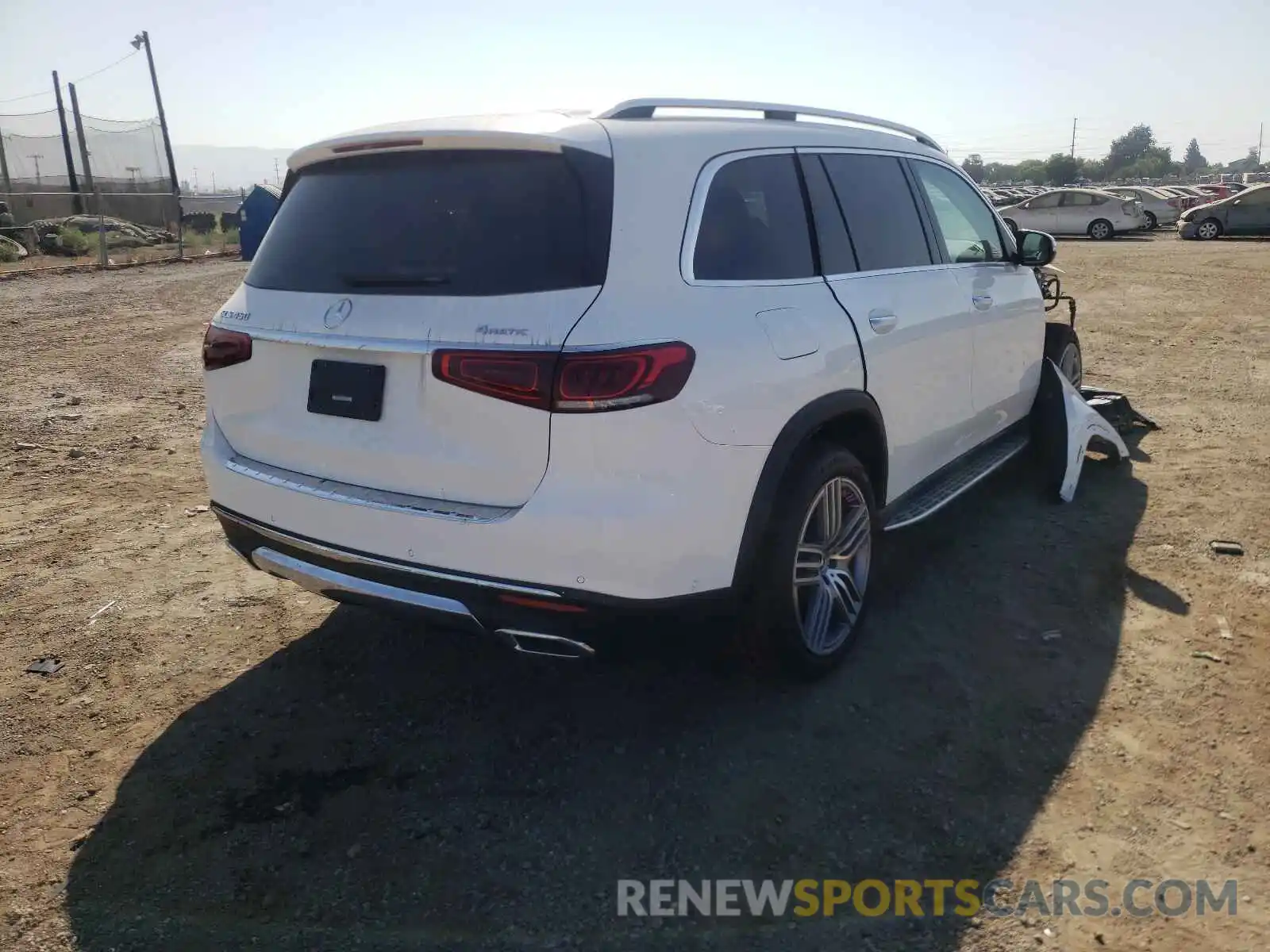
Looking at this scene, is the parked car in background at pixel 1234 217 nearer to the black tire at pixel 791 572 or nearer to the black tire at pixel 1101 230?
the black tire at pixel 1101 230

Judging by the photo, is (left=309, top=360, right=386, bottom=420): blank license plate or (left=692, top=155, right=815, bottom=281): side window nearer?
(left=309, top=360, right=386, bottom=420): blank license plate

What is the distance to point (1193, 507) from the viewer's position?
17.2 feet

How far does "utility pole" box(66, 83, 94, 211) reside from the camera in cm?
2568

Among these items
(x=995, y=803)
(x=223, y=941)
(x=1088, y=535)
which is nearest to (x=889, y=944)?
(x=995, y=803)

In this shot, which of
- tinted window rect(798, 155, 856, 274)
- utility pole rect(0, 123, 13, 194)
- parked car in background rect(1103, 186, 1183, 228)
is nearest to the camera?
tinted window rect(798, 155, 856, 274)

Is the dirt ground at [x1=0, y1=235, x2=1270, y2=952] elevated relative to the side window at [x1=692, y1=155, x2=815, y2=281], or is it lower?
lower

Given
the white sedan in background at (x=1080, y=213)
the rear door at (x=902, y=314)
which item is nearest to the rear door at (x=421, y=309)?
the rear door at (x=902, y=314)

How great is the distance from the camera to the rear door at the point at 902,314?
3.60 m

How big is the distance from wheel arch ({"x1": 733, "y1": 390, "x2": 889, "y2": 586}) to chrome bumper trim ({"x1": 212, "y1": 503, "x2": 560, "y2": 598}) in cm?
62

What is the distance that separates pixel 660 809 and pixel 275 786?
1.16 metres

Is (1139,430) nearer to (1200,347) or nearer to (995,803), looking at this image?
(1200,347)

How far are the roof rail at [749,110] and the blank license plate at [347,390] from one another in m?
1.03

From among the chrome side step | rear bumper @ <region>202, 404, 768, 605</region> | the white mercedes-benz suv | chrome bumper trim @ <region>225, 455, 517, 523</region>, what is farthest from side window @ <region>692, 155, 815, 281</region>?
the chrome side step

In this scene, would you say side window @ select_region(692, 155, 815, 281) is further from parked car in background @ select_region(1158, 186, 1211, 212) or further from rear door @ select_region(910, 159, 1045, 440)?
parked car in background @ select_region(1158, 186, 1211, 212)
